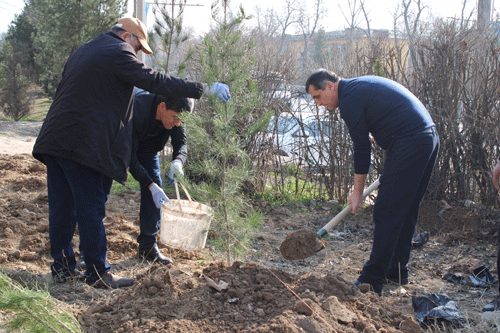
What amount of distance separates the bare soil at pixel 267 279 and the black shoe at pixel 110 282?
0.20 ft

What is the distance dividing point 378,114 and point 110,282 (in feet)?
7.54

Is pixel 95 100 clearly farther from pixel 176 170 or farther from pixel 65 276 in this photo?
pixel 65 276

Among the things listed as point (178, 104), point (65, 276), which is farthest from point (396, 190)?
point (65, 276)

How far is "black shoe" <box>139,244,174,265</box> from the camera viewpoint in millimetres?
3400

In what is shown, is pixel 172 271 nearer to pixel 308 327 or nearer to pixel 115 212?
pixel 308 327

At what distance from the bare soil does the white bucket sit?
0.69 ft

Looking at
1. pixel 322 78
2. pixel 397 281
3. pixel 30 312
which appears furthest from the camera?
pixel 397 281

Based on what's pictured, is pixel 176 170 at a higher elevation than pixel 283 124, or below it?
below

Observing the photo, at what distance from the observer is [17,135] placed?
438 inches

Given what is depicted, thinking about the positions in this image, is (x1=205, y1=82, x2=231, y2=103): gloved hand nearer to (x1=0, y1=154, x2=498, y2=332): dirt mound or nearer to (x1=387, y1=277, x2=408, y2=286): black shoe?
(x1=0, y1=154, x2=498, y2=332): dirt mound

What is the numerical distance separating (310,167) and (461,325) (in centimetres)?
373

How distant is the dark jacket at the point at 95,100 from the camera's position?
2.57m

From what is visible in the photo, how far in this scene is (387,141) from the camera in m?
2.98

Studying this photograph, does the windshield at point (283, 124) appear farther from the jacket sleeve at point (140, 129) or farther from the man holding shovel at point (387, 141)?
the jacket sleeve at point (140, 129)
